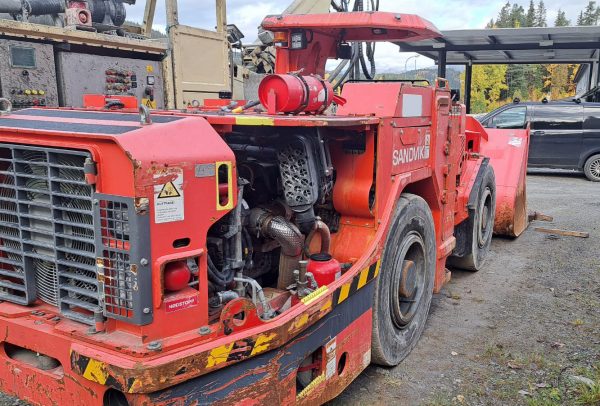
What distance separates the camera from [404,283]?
3807mm

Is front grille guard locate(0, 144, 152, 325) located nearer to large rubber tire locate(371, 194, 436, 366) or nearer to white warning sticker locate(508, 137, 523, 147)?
large rubber tire locate(371, 194, 436, 366)

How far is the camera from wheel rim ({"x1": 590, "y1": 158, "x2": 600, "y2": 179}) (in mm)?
13262

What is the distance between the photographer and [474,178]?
5762mm

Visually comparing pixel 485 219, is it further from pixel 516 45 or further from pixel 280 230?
pixel 516 45

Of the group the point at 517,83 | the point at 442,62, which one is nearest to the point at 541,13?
the point at 517,83

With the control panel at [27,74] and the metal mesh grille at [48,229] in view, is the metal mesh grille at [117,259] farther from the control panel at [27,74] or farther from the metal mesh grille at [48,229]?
the control panel at [27,74]

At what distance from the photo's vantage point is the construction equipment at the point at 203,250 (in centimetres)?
219

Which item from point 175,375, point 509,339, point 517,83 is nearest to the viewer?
point 175,375

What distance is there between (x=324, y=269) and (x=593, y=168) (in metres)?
12.4

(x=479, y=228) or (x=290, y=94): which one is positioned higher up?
(x=290, y=94)

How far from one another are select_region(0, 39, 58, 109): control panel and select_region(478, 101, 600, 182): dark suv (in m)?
10.6

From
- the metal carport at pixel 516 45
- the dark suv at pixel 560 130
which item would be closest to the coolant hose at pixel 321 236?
the dark suv at pixel 560 130

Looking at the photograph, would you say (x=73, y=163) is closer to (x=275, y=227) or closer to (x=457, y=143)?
(x=275, y=227)

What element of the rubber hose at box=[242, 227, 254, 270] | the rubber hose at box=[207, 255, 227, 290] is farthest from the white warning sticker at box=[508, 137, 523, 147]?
the rubber hose at box=[207, 255, 227, 290]
